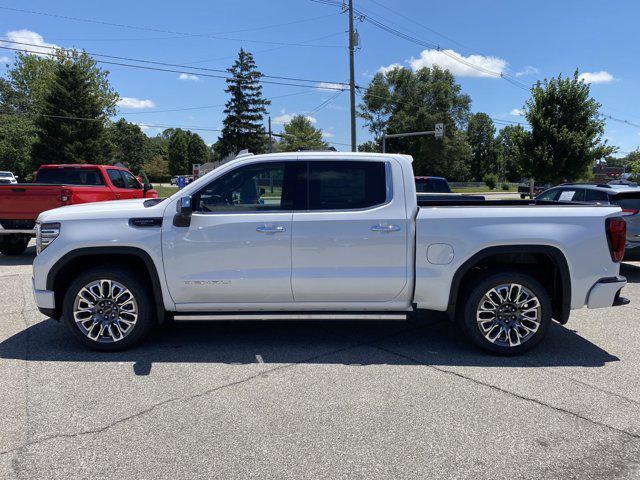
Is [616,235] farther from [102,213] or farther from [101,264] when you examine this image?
[101,264]

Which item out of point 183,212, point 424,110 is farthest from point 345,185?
point 424,110

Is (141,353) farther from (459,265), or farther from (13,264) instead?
(13,264)

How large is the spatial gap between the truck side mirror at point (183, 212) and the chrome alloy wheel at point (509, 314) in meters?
2.90

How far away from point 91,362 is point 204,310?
3.72 ft

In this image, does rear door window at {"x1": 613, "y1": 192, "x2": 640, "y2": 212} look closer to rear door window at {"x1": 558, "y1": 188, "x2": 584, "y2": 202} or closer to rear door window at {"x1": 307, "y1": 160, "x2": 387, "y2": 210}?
rear door window at {"x1": 558, "y1": 188, "x2": 584, "y2": 202}

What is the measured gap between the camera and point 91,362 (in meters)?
4.48

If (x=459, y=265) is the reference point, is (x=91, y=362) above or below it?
below

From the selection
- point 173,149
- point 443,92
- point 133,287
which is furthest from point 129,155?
point 133,287

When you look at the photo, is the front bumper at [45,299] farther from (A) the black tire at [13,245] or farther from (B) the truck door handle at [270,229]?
(A) the black tire at [13,245]

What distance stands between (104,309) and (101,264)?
46 cm

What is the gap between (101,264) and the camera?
4.77 metres

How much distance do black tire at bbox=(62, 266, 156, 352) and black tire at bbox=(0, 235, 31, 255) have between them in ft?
23.4

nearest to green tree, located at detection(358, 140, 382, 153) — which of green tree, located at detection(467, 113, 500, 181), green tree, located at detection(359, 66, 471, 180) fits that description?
green tree, located at detection(359, 66, 471, 180)

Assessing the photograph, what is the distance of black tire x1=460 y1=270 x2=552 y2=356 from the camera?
14.9 feet
